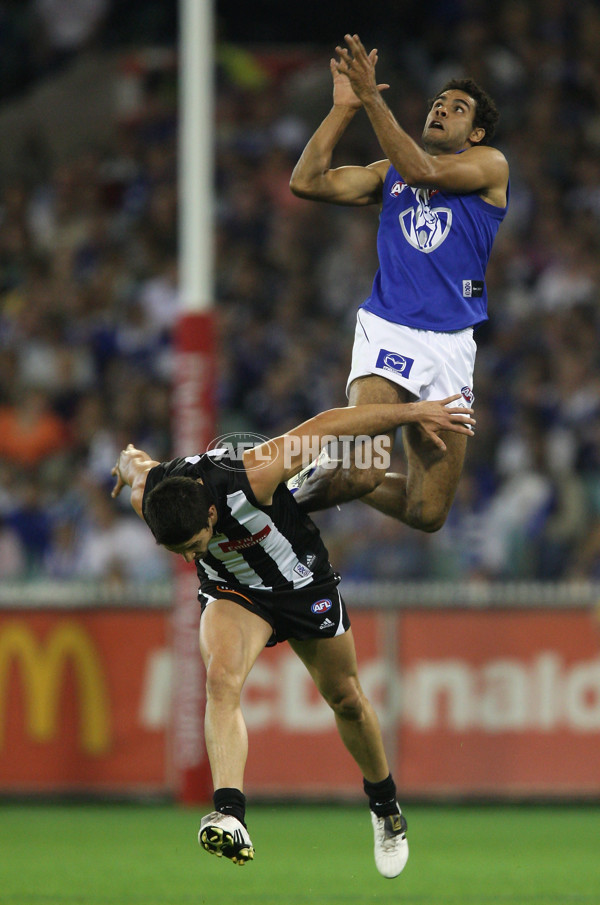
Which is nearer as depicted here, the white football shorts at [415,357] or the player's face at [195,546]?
the player's face at [195,546]

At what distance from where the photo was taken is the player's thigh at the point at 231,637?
6.62m

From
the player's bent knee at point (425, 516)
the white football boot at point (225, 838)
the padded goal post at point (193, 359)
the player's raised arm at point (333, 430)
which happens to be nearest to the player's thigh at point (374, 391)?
the player's raised arm at point (333, 430)

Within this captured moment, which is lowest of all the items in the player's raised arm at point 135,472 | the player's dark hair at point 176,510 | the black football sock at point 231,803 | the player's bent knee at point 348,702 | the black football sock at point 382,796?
the black football sock at point 382,796

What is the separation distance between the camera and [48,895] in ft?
24.8

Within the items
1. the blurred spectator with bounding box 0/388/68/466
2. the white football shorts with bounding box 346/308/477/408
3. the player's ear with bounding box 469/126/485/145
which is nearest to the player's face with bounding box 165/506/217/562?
the white football shorts with bounding box 346/308/477/408

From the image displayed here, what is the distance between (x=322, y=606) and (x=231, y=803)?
1.18 metres

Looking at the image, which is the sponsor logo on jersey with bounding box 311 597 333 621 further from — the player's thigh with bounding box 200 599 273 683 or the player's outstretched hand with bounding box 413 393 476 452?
the player's outstretched hand with bounding box 413 393 476 452

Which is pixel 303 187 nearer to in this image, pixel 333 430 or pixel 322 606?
pixel 333 430

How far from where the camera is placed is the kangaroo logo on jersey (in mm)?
7055

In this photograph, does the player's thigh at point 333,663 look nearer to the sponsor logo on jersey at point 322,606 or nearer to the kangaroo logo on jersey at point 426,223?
the sponsor logo on jersey at point 322,606

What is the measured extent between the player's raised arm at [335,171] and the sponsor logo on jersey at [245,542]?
1.67 metres

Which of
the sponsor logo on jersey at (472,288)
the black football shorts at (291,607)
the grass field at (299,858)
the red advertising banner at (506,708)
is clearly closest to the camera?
the black football shorts at (291,607)

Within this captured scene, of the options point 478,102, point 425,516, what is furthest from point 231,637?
point 478,102

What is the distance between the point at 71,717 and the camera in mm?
11070
